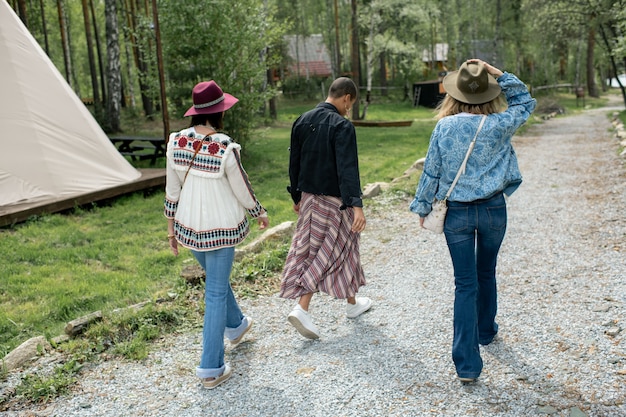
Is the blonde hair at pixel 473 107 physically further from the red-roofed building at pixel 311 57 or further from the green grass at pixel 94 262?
the red-roofed building at pixel 311 57

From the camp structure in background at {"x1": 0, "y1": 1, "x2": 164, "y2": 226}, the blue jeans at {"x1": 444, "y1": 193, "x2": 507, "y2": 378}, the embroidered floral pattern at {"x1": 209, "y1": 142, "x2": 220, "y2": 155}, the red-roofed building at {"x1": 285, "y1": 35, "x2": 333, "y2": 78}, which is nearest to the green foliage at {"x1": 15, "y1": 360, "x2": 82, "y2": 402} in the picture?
the embroidered floral pattern at {"x1": 209, "y1": 142, "x2": 220, "y2": 155}

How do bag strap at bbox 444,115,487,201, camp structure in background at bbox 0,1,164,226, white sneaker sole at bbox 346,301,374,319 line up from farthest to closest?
camp structure in background at bbox 0,1,164,226, white sneaker sole at bbox 346,301,374,319, bag strap at bbox 444,115,487,201

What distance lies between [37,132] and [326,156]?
6.91 m

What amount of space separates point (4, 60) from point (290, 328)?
7404mm

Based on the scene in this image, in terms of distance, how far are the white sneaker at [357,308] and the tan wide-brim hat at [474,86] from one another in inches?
77.7

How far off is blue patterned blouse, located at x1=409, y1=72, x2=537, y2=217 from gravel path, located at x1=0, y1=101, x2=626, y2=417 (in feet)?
3.73

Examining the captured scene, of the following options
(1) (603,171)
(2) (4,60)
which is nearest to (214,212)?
(2) (4,60)

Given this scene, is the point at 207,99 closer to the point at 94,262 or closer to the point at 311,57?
the point at 94,262

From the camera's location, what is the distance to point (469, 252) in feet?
11.3

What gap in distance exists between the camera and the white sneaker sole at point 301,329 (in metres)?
4.18

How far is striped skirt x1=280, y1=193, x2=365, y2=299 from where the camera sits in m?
4.30

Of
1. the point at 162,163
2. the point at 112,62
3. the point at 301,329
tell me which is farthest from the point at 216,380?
the point at 112,62

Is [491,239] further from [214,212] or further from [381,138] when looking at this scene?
[381,138]

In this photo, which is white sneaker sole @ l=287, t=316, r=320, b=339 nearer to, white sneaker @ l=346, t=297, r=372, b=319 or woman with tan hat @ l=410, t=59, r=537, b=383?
white sneaker @ l=346, t=297, r=372, b=319
